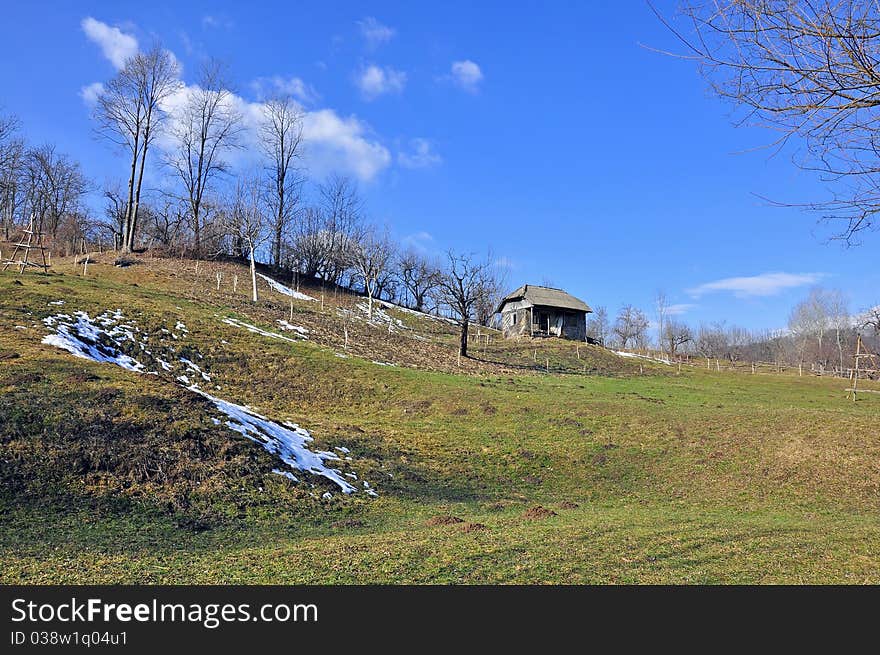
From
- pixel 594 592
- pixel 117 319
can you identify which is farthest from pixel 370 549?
pixel 117 319

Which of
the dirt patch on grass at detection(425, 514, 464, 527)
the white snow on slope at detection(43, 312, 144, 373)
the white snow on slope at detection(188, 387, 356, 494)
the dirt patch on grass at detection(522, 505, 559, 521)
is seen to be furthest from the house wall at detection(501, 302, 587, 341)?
the dirt patch on grass at detection(425, 514, 464, 527)

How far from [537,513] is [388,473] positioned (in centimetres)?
496

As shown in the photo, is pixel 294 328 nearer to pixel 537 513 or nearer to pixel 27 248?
pixel 27 248

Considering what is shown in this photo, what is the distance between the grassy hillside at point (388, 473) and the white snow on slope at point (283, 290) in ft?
70.7

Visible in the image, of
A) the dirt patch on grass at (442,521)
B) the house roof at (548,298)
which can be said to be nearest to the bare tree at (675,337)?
the house roof at (548,298)

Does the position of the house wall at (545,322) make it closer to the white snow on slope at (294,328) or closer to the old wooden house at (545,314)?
the old wooden house at (545,314)

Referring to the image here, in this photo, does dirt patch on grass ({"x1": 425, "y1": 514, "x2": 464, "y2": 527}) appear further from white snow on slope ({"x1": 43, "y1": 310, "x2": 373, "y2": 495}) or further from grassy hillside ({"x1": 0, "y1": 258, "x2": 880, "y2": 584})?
white snow on slope ({"x1": 43, "y1": 310, "x2": 373, "y2": 495})

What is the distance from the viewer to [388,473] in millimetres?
15406

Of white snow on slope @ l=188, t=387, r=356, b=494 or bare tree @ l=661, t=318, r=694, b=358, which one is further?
→ bare tree @ l=661, t=318, r=694, b=358

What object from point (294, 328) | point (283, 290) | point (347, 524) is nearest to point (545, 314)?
point (283, 290)

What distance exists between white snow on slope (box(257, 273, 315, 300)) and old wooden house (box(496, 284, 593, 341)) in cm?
2429

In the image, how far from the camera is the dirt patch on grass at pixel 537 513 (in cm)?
1204

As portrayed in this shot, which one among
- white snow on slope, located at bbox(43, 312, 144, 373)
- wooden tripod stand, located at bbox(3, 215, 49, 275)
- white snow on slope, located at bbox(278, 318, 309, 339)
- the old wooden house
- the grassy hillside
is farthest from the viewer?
the old wooden house

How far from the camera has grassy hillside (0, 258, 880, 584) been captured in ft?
25.1
